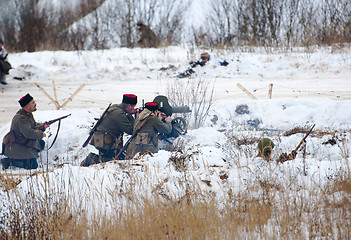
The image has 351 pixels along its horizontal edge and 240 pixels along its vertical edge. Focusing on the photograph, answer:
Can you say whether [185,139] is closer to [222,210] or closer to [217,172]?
[217,172]

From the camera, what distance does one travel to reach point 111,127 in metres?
6.10

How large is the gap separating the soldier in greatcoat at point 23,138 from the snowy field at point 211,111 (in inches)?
13.5

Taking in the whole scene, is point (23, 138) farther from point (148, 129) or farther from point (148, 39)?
point (148, 39)

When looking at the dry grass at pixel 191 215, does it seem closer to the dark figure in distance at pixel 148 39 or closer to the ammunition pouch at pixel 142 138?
Answer: the ammunition pouch at pixel 142 138

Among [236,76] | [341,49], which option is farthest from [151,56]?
[341,49]

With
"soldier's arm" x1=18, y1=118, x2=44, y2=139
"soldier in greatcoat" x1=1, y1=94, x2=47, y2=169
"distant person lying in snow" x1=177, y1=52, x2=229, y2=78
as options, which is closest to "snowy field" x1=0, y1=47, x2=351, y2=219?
"distant person lying in snow" x1=177, y1=52, x2=229, y2=78

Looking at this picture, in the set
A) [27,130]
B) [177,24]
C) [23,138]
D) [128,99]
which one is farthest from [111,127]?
[177,24]

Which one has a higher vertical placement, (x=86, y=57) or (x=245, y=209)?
(x=86, y=57)

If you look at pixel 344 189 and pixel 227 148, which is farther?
pixel 227 148

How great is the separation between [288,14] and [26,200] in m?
17.7

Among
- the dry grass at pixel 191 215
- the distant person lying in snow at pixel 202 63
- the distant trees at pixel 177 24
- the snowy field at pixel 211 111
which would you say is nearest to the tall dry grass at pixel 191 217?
the dry grass at pixel 191 215

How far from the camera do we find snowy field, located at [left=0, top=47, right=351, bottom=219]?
3744 mm

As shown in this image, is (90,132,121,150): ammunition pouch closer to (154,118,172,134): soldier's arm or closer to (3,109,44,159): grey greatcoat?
(154,118,172,134): soldier's arm

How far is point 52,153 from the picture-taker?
700 centimetres
